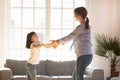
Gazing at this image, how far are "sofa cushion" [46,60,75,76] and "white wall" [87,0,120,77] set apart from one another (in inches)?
29.2

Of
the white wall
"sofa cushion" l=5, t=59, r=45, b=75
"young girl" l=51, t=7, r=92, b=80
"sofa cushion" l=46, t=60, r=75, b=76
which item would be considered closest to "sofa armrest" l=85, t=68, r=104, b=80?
"sofa cushion" l=46, t=60, r=75, b=76

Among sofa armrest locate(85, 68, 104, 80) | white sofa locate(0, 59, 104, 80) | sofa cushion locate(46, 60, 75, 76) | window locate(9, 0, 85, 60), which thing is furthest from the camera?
window locate(9, 0, 85, 60)

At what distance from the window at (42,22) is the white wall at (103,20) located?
0.38 metres

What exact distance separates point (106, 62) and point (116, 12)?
119cm

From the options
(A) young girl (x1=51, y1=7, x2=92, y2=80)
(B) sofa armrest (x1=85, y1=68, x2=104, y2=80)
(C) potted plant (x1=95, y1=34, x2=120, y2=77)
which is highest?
(A) young girl (x1=51, y1=7, x2=92, y2=80)

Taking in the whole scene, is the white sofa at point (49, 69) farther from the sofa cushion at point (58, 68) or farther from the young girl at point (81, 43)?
the young girl at point (81, 43)

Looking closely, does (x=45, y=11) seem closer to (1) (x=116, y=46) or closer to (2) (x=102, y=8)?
(2) (x=102, y=8)

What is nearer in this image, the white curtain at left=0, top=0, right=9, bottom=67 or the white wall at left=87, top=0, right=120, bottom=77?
the white curtain at left=0, top=0, right=9, bottom=67

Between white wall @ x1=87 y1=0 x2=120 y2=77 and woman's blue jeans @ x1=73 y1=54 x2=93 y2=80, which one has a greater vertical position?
white wall @ x1=87 y1=0 x2=120 y2=77

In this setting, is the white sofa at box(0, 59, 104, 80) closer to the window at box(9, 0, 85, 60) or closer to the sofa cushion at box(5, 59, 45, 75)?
the sofa cushion at box(5, 59, 45, 75)

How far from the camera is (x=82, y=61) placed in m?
3.35

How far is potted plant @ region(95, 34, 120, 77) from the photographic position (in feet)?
19.6

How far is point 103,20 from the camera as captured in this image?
6.48 metres

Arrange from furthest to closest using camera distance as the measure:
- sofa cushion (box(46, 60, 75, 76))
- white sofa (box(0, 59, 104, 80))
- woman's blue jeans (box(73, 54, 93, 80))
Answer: sofa cushion (box(46, 60, 75, 76)) < white sofa (box(0, 59, 104, 80)) < woman's blue jeans (box(73, 54, 93, 80))
